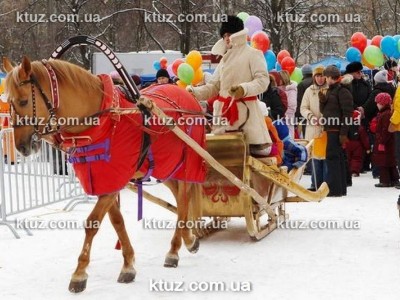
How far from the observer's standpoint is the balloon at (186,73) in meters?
11.7

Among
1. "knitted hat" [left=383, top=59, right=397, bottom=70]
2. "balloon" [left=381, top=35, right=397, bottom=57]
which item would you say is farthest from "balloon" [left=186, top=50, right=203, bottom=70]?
"knitted hat" [left=383, top=59, right=397, bottom=70]

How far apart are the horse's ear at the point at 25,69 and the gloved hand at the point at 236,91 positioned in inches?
85.0

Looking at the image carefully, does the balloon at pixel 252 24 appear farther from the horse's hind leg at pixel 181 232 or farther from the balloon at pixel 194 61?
the horse's hind leg at pixel 181 232

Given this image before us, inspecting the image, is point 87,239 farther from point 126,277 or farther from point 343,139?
point 343,139

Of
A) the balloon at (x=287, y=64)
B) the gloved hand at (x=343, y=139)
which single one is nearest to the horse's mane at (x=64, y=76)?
the gloved hand at (x=343, y=139)

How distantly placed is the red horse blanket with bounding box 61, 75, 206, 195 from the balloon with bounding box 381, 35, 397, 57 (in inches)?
288

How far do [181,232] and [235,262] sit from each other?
1.94 ft

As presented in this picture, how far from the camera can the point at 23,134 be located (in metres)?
5.08

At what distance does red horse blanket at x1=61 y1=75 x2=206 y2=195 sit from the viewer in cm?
547

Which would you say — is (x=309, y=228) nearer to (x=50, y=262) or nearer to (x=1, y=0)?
(x=50, y=262)

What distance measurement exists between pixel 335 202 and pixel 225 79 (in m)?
3.66

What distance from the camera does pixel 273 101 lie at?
10922mm

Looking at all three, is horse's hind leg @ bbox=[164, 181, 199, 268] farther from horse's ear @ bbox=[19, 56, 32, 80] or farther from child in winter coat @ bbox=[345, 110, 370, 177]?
child in winter coat @ bbox=[345, 110, 370, 177]

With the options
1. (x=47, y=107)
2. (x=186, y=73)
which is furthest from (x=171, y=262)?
(x=186, y=73)
